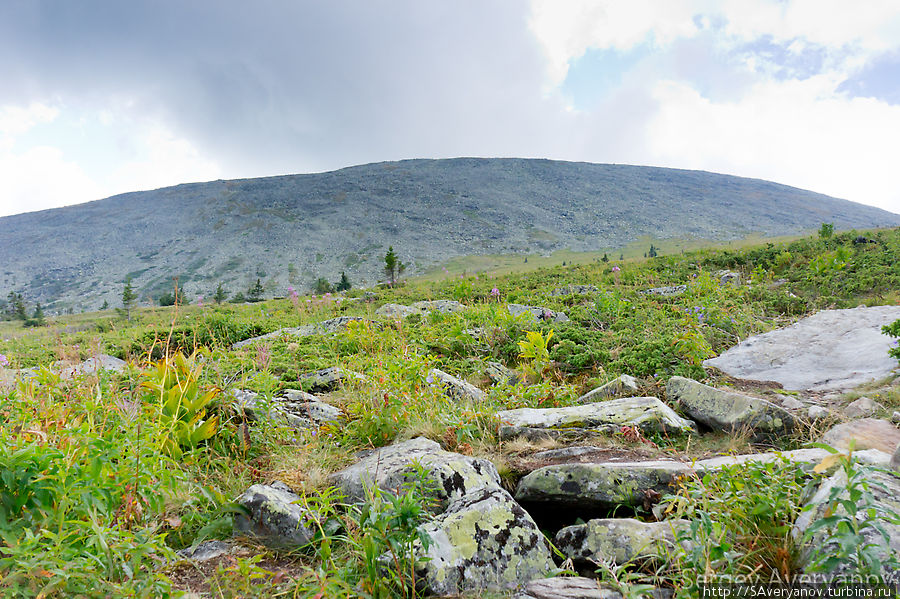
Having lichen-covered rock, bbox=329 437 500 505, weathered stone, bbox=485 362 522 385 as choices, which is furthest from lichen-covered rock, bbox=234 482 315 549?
weathered stone, bbox=485 362 522 385

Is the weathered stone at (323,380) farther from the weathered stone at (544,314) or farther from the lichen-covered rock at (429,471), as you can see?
the weathered stone at (544,314)

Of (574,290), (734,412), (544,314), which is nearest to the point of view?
(734,412)

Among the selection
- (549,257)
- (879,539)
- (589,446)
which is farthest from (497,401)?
(549,257)

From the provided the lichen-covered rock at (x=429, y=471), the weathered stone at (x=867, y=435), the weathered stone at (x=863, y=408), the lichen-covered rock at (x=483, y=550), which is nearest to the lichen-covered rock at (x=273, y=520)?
the lichen-covered rock at (x=429, y=471)

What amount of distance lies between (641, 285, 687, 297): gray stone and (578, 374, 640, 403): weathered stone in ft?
24.2

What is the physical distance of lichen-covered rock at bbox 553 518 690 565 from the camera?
2459 mm

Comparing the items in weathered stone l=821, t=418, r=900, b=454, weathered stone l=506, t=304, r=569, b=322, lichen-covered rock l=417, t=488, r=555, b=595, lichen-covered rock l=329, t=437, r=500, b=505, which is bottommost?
lichen-covered rock l=417, t=488, r=555, b=595

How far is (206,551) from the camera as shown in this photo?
285cm

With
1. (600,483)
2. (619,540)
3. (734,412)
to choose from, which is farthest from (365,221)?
(619,540)

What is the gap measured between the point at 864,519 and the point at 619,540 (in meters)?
1.13

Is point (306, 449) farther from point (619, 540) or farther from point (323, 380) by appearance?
point (619, 540)

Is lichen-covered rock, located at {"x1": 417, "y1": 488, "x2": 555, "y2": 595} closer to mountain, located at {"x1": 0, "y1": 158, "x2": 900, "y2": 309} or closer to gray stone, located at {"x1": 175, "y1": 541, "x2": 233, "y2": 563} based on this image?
gray stone, located at {"x1": 175, "y1": 541, "x2": 233, "y2": 563}

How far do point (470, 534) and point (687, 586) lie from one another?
114 cm

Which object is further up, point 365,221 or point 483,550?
point 365,221
